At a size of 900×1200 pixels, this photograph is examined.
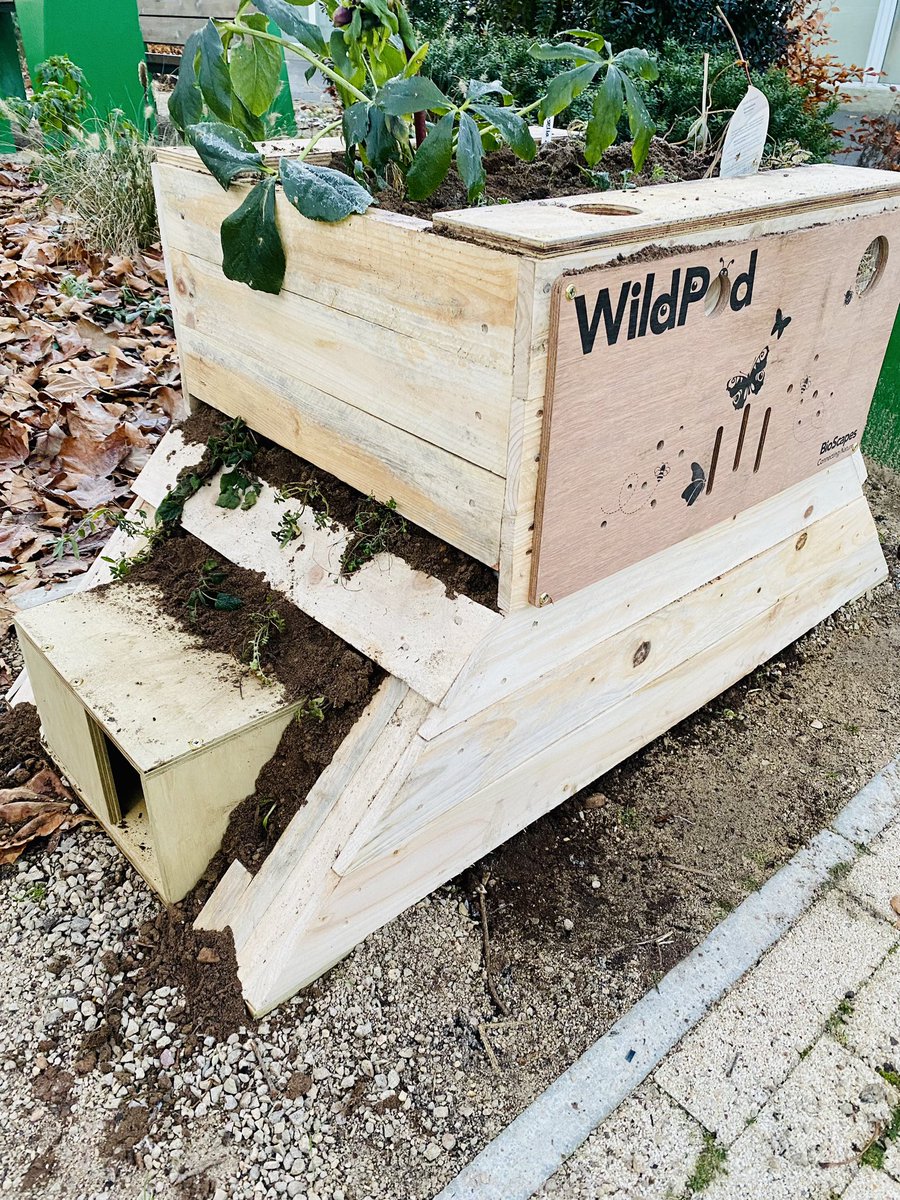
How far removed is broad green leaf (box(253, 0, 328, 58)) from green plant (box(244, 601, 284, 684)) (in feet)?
3.58

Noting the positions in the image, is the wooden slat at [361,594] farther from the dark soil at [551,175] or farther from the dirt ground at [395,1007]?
the dark soil at [551,175]

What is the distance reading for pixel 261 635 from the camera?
182cm

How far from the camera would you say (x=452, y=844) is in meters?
1.78


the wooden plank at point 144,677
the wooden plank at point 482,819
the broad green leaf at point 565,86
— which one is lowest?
the wooden plank at point 482,819

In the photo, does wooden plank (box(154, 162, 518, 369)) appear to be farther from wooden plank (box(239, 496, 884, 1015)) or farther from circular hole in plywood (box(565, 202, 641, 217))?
wooden plank (box(239, 496, 884, 1015))

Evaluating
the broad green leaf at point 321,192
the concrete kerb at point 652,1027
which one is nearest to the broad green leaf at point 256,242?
the broad green leaf at point 321,192

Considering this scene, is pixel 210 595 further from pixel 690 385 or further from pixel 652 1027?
pixel 652 1027

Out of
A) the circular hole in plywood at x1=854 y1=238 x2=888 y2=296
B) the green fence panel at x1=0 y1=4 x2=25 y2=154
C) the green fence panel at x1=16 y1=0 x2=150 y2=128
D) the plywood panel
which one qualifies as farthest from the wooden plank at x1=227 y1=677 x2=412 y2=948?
the green fence panel at x1=0 y1=4 x2=25 y2=154

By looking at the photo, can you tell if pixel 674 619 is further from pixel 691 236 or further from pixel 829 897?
pixel 691 236

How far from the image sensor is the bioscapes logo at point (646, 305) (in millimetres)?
1424

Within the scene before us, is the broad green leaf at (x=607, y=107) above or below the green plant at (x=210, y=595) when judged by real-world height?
above

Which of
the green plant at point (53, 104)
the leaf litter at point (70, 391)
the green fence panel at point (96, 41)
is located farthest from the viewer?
the green fence panel at point (96, 41)

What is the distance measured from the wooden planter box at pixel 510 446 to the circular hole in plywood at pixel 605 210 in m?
0.02

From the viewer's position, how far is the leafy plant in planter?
1.64m
